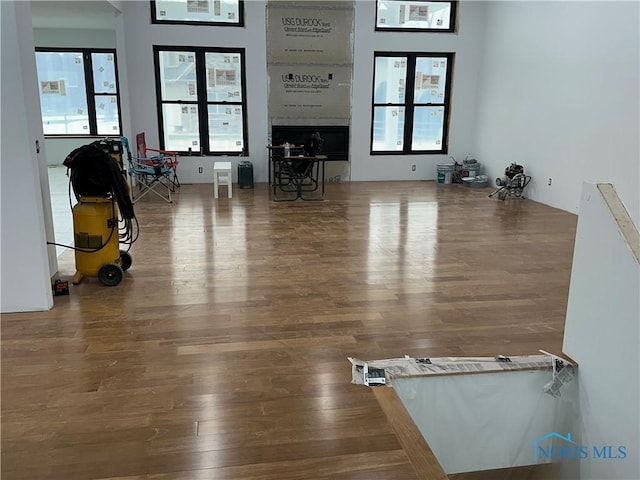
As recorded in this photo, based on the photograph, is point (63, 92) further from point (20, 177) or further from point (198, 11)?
point (20, 177)

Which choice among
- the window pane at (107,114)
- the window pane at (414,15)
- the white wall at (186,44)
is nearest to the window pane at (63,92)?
the window pane at (107,114)

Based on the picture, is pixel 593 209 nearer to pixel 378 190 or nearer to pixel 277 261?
pixel 277 261

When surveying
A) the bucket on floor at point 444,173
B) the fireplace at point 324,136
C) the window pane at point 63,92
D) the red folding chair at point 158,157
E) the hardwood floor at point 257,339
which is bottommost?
the hardwood floor at point 257,339

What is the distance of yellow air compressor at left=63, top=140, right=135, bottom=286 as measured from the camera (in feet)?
13.1

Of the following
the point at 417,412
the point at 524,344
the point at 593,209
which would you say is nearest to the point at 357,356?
the point at 417,412

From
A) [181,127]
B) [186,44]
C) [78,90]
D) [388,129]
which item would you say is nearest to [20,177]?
[181,127]

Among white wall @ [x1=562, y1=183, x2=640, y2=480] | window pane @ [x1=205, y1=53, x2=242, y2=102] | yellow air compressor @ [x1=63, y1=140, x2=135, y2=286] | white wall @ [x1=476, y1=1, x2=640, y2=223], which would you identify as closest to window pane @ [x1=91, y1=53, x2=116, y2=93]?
window pane @ [x1=205, y1=53, x2=242, y2=102]

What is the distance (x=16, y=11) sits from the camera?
130 inches

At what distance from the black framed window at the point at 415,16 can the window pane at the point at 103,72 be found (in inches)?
241

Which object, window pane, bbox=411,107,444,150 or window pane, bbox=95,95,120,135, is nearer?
window pane, bbox=411,107,444,150

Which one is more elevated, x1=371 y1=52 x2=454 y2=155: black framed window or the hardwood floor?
x1=371 y1=52 x2=454 y2=155: black framed window

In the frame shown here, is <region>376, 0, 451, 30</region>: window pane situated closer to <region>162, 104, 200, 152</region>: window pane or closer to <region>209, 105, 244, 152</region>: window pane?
<region>209, 105, 244, 152</region>: window pane

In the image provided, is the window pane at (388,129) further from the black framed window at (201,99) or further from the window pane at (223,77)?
the window pane at (223,77)

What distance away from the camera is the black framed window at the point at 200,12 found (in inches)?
340
